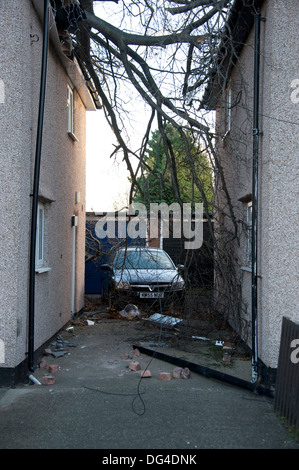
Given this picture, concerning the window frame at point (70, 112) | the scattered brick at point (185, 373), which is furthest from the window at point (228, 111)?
the scattered brick at point (185, 373)

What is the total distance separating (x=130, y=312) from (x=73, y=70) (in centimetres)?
518

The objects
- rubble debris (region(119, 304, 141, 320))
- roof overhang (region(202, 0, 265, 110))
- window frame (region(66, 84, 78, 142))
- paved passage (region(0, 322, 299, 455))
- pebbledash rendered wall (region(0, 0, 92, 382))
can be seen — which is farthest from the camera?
rubble debris (region(119, 304, 141, 320))

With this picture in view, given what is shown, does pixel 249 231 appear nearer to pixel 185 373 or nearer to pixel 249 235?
pixel 249 235

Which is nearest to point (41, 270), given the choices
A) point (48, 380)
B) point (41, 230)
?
point (41, 230)

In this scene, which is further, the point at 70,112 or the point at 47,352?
the point at 70,112

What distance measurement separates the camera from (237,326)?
795 cm

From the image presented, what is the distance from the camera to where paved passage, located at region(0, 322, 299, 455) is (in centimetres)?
413

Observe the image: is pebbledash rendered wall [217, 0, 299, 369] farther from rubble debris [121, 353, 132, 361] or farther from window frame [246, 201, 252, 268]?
rubble debris [121, 353, 132, 361]

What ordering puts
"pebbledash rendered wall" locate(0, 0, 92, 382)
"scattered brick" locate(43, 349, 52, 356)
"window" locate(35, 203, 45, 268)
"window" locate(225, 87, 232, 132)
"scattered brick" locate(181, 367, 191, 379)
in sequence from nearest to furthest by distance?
1. "pebbledash rendered wall" locate(0, 0, 92, 382)
2. "scattered brick" locate(181, 367, 191, 379)
3. "scattered brick" locate(43, 349, 52, 356)
4. "window" locate(35, 203, 45, 268)
5. "window" locate(225, 87, 232, 132)


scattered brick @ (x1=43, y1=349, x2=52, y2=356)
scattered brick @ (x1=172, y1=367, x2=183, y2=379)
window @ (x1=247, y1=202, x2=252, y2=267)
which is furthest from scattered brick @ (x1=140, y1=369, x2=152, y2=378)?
window @ (x1=247, y1=202, x2=252, y2=267)

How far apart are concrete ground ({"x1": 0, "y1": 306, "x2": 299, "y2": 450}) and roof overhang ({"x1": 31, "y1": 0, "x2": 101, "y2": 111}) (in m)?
4.73

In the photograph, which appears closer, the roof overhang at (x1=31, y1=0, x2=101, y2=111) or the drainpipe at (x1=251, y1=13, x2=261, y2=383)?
the drainpipe at (x1=251, y1=13, x2=261, y2=383)

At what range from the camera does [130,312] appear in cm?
1109
